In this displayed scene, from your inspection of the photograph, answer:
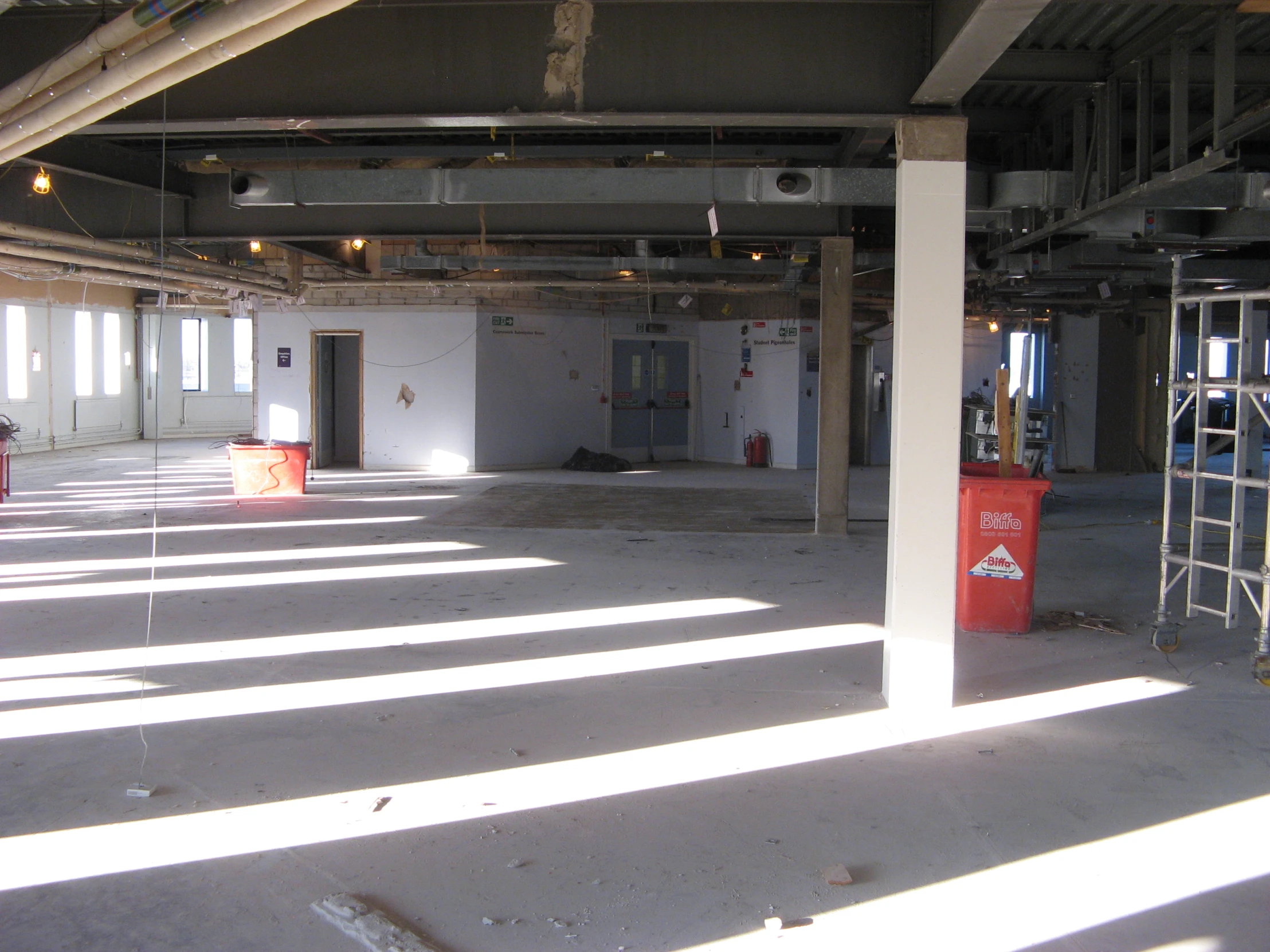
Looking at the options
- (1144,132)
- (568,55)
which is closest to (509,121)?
(568,55)

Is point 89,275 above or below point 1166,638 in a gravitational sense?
above

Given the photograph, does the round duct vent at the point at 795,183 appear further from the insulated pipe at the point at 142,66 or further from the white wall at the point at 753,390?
the white wall at the point at 753,390

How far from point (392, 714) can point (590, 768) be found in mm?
1157

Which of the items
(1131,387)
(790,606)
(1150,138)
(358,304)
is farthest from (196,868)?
(1131,387)

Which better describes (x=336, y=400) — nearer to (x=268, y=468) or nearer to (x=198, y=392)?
(x=268, y=468)

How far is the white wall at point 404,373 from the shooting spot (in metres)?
15.5

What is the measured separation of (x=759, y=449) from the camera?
17.0m

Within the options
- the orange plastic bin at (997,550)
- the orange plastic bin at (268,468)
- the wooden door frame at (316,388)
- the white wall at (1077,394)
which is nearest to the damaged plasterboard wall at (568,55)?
the orange plastic bin at (997,550)

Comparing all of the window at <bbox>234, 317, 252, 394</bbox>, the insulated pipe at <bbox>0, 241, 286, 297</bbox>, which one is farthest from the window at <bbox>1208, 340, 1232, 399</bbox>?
the window at <bbox>234, 317, 252, 394</bbox>

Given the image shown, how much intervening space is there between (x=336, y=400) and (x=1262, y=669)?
1444 cm

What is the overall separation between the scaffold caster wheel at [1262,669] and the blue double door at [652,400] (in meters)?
12.6

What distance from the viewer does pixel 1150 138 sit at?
19.4 feet

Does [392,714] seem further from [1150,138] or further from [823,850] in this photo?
[1150,138]

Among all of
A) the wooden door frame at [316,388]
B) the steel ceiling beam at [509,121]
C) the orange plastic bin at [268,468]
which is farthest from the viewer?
the wooden door frame at [316,388]
